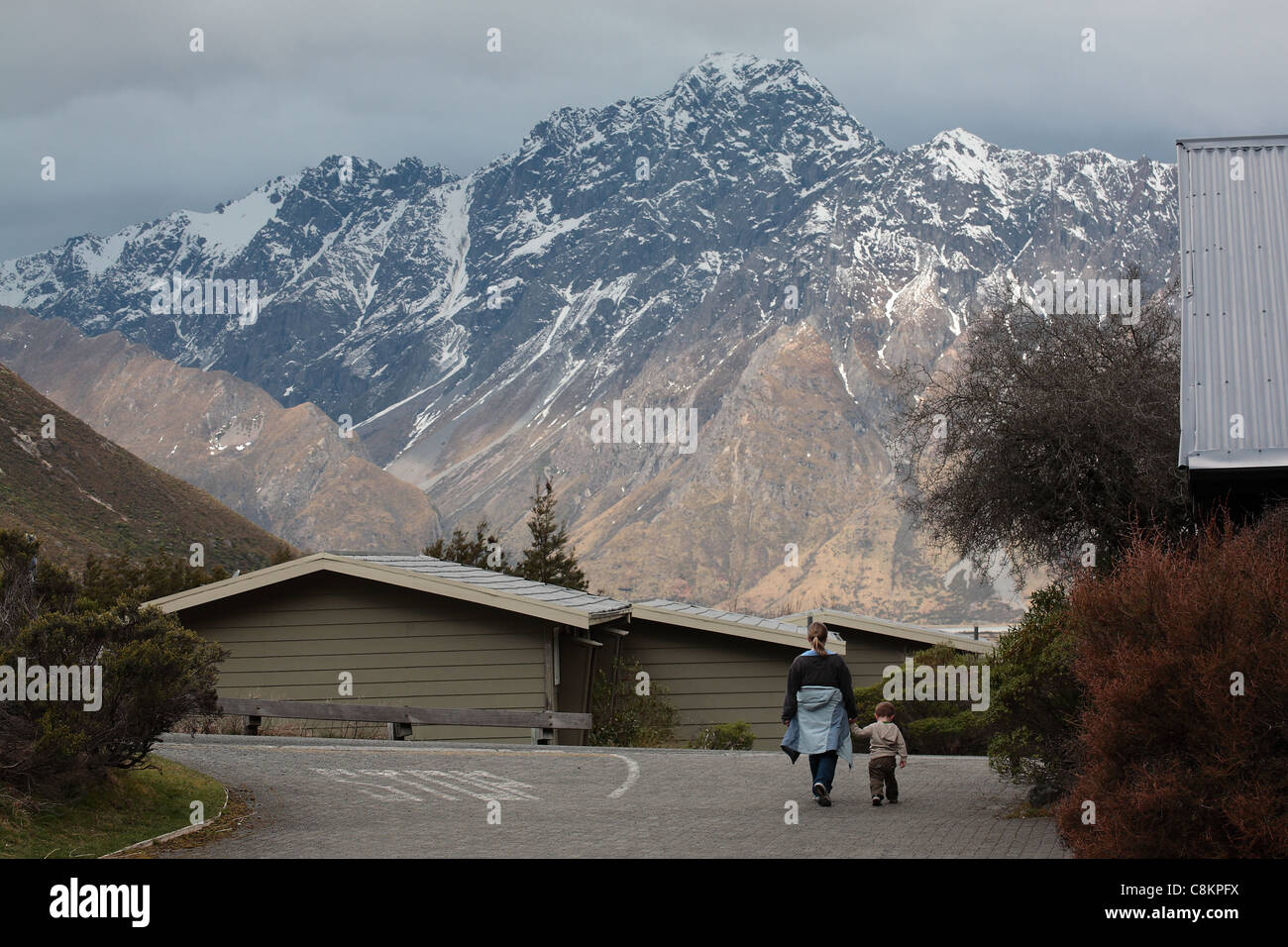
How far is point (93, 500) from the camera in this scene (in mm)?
77875

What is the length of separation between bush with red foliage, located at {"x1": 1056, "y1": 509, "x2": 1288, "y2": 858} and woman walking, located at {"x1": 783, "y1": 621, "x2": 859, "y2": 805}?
3.68 metres

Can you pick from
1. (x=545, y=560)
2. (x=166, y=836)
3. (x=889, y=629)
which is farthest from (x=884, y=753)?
(x=545, y=560)

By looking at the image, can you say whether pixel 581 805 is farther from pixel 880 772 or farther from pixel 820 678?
pixel 880 772

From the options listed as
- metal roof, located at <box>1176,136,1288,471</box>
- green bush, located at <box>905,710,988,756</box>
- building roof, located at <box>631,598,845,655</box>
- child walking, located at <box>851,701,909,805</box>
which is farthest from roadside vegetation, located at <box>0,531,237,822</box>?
building roof, located at <box>631,598,845,655</box>

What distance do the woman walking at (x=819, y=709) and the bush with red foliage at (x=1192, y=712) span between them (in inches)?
145

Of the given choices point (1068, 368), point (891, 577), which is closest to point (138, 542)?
point (1068, 368)

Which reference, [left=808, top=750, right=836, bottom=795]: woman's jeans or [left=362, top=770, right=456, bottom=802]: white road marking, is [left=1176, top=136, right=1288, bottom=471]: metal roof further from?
[left=362, top=770, right=456, bottom=802]: white road marking

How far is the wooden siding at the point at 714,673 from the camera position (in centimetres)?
2512

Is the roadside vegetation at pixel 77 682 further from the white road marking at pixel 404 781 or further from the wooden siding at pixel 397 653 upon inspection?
the wooden siding at pixel 397 653

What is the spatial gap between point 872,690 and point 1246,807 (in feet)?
53.9

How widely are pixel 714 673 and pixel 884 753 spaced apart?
1184cm

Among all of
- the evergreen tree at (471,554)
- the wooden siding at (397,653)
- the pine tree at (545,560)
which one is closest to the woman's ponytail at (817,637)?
the wooden siding at (397,653)

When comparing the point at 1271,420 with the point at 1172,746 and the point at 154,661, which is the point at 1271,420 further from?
the point at 154,661
